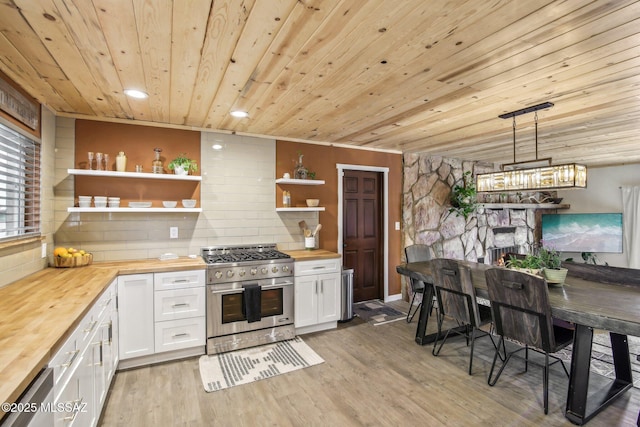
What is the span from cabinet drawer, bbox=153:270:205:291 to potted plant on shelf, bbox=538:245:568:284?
321 cm

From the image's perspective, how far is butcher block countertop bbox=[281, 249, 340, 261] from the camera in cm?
374

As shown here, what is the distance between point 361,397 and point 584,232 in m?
6.54

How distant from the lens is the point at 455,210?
220 inches

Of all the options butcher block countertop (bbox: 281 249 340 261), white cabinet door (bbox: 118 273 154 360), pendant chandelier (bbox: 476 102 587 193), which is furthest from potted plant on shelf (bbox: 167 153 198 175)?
pendant chandelier (bbox: 476 102 587 193)

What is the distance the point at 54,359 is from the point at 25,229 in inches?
67.3

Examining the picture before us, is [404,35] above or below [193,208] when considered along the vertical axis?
above

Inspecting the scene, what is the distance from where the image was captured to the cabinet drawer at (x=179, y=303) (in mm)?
3027

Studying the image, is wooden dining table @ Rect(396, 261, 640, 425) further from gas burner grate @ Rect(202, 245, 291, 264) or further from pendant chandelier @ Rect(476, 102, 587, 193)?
gas burner grate @ Rect(202, 245, 291, 264)

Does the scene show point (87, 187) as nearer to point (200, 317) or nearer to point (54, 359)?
point (200, 317)

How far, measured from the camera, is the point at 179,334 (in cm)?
312

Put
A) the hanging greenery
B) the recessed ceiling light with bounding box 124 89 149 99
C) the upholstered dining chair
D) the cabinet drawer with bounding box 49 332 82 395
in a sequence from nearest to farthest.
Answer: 1. the cabinet drawer with bounding box 49 332 82 395
2. the recessed ceiling light with bounding box 124 89 149 99
3. the upholstered dining chair
4. the hanging greenery

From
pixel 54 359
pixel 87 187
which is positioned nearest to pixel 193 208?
pixel 87 187

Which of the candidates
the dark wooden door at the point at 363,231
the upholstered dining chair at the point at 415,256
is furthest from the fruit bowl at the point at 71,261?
the upholstered dining chair at the point at 415,256

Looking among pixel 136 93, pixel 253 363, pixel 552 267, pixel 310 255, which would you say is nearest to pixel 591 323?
pixel 552 267
